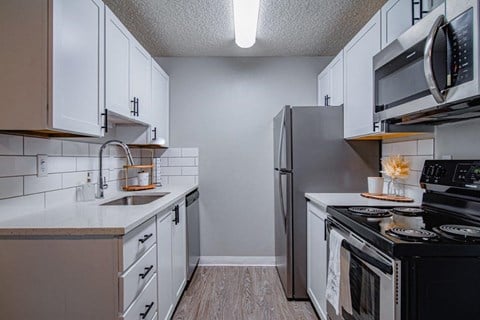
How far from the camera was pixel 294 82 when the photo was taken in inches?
135

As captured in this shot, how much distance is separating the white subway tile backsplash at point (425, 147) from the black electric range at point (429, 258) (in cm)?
38

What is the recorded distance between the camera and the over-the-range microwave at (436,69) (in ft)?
3.50

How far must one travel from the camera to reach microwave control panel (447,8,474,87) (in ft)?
3.48

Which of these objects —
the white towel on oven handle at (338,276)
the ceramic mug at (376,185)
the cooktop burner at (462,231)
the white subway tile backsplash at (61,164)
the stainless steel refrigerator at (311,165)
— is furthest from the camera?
the stainless steel refrigerator at (311,165)

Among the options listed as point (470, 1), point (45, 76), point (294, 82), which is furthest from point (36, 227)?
A: point (294, 82)

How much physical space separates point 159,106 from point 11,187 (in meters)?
1.73

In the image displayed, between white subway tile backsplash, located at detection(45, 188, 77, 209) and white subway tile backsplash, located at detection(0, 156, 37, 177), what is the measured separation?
0.19 m

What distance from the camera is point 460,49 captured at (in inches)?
43.3

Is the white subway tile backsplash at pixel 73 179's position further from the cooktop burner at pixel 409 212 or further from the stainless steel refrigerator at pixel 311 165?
the cooktop burner at pixel 409 212

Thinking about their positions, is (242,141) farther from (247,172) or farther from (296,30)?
(296,30)

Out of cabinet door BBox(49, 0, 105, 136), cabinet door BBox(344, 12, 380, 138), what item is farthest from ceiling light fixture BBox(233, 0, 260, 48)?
cabinet door BBox(49, 0, 105, 136)

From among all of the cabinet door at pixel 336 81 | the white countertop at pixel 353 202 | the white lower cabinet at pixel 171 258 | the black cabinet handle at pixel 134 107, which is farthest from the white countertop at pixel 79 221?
the cabinet door at pixel 336 81

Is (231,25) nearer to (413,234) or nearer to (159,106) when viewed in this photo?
(159,106)

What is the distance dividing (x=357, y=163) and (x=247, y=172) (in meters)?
1.30
